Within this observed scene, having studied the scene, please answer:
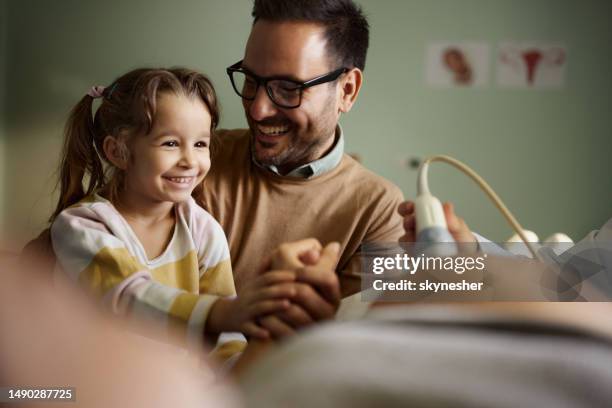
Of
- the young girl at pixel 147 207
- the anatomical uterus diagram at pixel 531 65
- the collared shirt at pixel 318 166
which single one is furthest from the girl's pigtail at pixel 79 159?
the anatomical uterus diagram at pixel 531 65

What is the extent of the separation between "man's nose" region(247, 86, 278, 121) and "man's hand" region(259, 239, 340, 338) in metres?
0.32

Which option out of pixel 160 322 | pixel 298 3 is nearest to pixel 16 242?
pixel 160 322

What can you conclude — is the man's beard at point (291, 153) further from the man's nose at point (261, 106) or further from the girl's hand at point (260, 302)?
the girl's hand at point (260, 302)

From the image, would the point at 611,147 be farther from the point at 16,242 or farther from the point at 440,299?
the point at 16,242

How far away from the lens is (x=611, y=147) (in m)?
1.96

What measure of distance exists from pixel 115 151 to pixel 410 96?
1.14m

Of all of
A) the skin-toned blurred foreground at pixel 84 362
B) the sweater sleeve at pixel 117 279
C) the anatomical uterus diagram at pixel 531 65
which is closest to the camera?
the skin-toned blurred foreground at pixel 84 362

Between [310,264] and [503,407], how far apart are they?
254mm

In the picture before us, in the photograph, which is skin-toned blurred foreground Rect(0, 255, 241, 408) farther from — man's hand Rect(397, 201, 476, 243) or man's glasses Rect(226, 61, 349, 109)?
man's glasses Rect(226, 61, 349, 109)

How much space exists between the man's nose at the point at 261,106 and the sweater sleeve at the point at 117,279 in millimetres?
249

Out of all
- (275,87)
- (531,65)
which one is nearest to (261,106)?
(275,87)

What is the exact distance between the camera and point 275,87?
0.86m

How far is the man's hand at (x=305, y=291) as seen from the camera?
1.79 ft

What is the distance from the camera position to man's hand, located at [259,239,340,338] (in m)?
0.55
